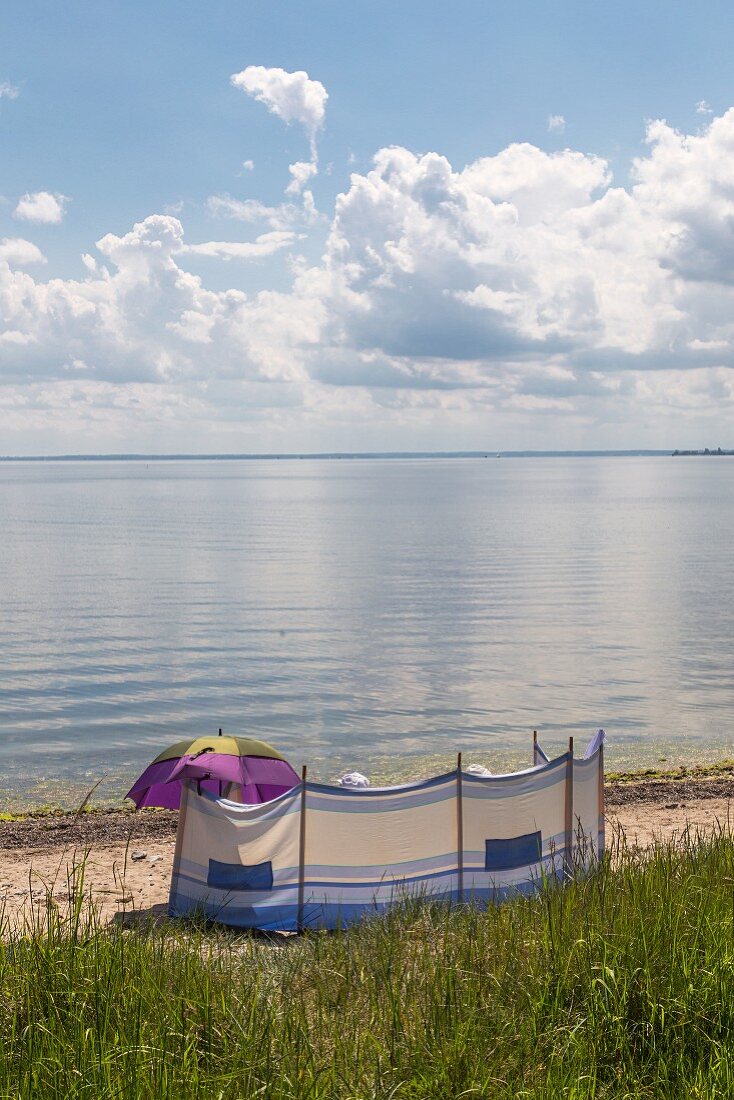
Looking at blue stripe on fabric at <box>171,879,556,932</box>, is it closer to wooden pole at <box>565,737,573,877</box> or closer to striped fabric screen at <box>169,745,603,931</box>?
striped fabric screen at <box>169,745,603,931</box>

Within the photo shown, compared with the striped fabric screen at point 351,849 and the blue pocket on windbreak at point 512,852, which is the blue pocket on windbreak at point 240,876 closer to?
the striped fabric screen at point 351,849

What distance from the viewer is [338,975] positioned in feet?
29.9

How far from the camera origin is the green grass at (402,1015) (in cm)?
705

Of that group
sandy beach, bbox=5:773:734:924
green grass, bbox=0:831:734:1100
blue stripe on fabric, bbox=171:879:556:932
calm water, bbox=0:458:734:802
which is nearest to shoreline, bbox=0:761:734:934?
sandy beach, bbox=5:773:734:924

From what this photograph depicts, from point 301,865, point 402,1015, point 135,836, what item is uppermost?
point 402,1015

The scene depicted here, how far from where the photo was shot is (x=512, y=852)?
551 inches

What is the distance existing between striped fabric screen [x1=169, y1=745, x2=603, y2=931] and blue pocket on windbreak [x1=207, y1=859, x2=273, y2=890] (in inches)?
0.5

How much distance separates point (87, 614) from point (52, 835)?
3312 centimetres

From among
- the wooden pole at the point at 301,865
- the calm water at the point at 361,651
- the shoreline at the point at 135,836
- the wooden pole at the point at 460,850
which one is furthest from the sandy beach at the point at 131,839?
the calm water at the point at 361,651

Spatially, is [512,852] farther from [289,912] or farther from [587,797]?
[289,912]

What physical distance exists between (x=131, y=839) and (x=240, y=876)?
7980 mm

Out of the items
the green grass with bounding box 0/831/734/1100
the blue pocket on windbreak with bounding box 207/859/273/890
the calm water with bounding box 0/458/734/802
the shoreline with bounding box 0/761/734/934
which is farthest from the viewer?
the calm water with bounding box 0/458/734/802

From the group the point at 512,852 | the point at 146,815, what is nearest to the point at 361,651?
the point at 146,815

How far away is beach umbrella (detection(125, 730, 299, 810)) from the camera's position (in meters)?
14.1
